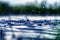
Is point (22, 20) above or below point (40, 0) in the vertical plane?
below

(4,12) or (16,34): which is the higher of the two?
(4,12)

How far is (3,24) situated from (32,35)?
0.48 m

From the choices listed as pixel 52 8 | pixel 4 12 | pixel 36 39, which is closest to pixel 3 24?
pixel 4 12

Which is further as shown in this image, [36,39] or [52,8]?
[36,39]

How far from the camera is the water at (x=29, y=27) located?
2.37 m

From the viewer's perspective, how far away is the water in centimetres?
237

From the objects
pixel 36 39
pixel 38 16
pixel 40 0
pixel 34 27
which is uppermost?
pixel 40 0

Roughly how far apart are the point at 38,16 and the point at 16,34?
454 millimetres

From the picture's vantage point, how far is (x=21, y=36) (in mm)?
2484

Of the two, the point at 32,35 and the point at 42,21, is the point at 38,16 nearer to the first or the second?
the point at 42,21

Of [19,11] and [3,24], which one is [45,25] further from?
[3,24]

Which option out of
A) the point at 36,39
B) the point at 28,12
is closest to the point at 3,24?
the point at 28,12

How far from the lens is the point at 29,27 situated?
8.00 ft

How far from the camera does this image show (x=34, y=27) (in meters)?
2.46
